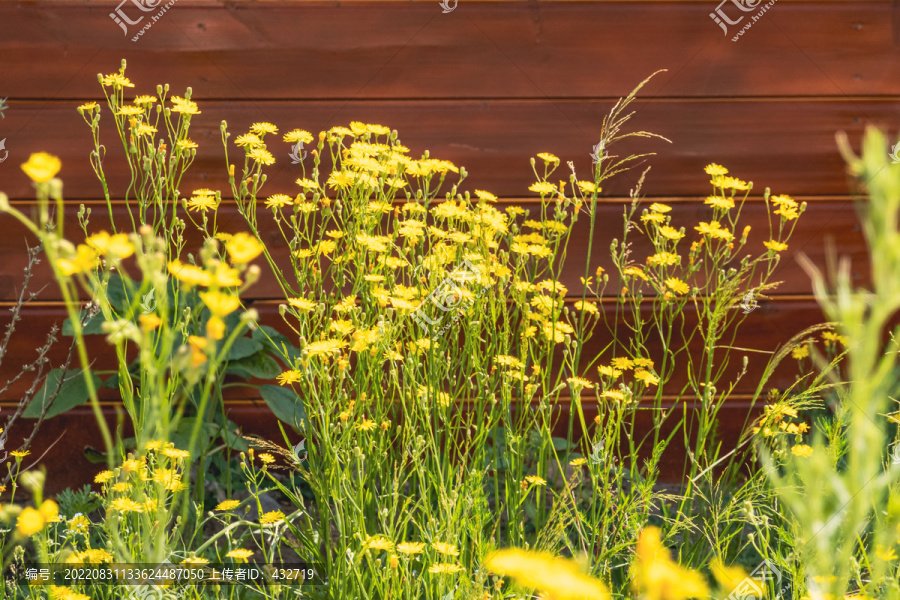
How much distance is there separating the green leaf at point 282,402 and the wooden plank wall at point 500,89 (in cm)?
25

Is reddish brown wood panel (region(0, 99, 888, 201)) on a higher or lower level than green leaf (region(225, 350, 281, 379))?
higher

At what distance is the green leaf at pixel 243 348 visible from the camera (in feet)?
5.86

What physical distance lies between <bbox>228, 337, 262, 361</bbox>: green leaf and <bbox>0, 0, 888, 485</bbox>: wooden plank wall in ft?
0.76

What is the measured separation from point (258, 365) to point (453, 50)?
3.46ft

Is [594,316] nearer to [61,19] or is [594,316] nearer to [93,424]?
[93,424]

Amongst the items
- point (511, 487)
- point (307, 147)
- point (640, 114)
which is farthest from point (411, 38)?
point (511, 487)

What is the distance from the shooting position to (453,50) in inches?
78.7

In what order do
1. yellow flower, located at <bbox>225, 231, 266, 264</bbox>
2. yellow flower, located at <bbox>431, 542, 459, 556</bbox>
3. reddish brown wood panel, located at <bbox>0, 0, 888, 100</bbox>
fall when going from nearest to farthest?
yellow flower, located at <bbox>225, 231, 266, 264</bbox>, yellow flower, located at <bbox>431, 542, 459, 556</bbox>, reddish brown wood panel, located at <bbox>0, 0, 888, 100</bbox>

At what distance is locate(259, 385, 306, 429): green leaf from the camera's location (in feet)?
5.90

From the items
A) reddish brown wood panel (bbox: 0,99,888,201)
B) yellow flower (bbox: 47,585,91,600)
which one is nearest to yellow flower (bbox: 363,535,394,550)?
yellow flower (bbox: 47,585,91,600)

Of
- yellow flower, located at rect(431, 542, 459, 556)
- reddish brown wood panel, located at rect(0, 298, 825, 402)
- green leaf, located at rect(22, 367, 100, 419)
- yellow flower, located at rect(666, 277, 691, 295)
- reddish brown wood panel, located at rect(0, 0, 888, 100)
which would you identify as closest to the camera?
yellow flower, located at rect(431, 542, 459, 556)

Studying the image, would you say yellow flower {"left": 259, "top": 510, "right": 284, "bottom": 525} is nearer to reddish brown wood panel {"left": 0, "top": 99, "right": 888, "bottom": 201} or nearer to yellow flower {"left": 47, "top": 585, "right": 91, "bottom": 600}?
yellow flower {"left": 47, "top": 585, "right": 91, "bottom": 600}

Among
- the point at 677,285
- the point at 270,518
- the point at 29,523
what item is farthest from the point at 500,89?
the point at 29,523

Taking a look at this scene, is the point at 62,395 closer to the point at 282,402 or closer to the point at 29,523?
the point at 282,402
